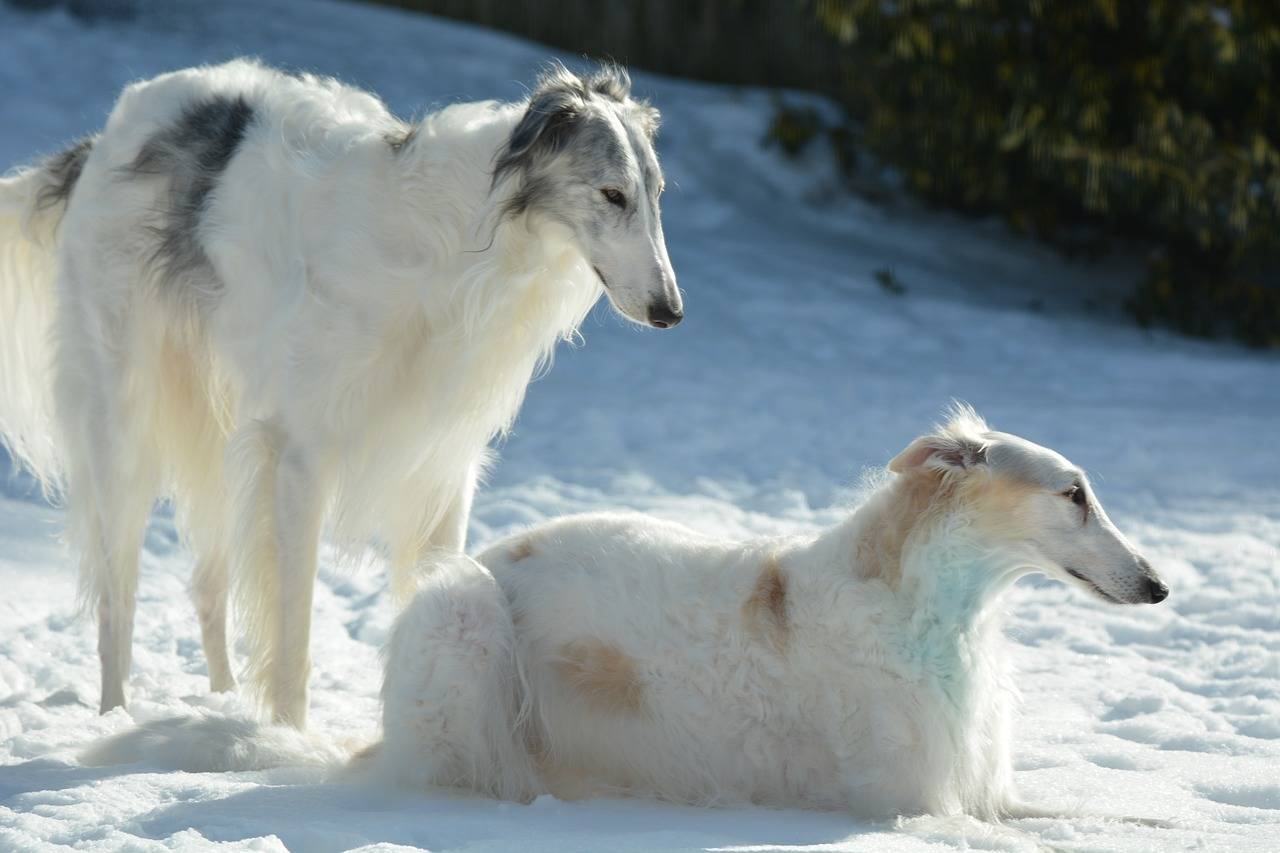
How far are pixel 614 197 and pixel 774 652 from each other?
1.17 meters

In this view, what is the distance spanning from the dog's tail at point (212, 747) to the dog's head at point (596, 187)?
1.31 meters

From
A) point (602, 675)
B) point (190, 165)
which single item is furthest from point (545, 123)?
point (602, 675)

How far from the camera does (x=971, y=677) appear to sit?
343 cm

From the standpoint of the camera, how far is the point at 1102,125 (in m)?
9.44

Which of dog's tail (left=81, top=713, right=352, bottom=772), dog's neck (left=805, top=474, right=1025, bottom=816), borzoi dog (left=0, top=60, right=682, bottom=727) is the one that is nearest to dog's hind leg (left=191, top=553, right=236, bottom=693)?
borzoi dog (left=0, top=60, right=682, bottom=727)

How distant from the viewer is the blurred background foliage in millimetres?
9172

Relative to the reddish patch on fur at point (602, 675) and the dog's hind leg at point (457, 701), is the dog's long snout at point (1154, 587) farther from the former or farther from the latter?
the dog's hind leg at point (457, 701)

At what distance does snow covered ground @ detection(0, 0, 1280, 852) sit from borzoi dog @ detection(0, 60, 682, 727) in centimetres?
53

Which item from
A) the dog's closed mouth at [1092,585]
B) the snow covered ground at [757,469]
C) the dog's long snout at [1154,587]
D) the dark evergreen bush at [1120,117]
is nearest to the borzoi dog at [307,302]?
the snow covered ground at [757,469]

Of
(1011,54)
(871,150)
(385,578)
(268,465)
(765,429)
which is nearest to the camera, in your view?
(268,465)

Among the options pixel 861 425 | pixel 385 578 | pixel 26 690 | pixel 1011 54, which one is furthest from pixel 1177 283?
pixel 26 690

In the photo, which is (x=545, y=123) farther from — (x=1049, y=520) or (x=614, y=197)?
(x=1049, y=520)

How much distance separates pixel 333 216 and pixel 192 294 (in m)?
0.55

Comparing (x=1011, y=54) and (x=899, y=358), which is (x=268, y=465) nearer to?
(x=899, y=358)
